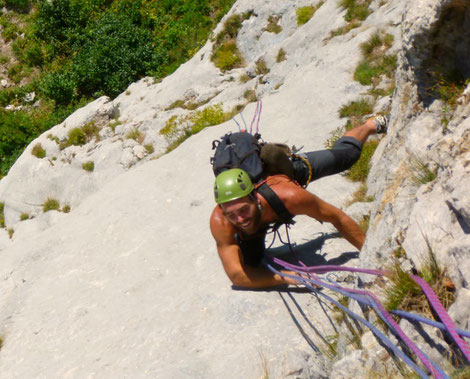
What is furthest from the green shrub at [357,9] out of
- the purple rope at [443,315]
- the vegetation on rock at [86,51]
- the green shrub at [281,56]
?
the vegetation on rock at [86,51]

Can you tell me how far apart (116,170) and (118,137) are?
1.98 meters

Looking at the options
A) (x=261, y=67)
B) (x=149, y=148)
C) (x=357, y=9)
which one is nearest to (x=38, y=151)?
(x=149, y=148)

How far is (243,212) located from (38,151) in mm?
13493

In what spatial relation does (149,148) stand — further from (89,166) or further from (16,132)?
(16,132)

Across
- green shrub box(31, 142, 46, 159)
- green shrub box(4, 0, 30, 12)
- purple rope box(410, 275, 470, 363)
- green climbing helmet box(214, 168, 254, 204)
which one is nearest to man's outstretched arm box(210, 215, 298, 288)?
green climbing helmet box(214, 168, 254, 204)

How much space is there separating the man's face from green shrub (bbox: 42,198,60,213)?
1030 cm

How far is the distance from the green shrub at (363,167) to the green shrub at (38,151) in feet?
40.5

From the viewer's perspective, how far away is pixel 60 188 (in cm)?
1345

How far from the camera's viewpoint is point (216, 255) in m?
5.91

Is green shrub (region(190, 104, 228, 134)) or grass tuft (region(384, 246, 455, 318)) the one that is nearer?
grass tuft (region(384, 246, 455, 318))

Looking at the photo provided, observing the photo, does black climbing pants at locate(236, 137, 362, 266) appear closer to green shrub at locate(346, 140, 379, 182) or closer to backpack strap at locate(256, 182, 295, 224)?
backpack strap at locate(256, 182, 295, 224)

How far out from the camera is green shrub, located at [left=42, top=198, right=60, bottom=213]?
13.0 m

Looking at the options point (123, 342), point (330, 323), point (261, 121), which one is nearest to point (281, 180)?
point (330, 323)

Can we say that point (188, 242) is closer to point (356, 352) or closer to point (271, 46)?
point (356, 352)
